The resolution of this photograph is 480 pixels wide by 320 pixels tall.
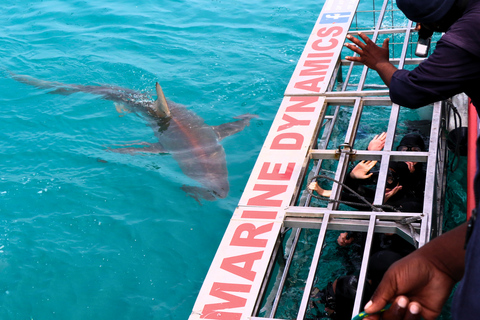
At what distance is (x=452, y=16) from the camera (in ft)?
9.86

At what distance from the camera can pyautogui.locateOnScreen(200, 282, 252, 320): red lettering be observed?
3.30 m

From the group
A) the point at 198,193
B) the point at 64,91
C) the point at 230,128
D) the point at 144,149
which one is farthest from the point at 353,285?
the point at 64,91

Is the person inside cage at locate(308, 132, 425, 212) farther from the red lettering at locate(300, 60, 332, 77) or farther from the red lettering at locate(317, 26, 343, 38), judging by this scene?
the red lettering at locate(317, 26, 343, 38)

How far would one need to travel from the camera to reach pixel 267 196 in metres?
4.28

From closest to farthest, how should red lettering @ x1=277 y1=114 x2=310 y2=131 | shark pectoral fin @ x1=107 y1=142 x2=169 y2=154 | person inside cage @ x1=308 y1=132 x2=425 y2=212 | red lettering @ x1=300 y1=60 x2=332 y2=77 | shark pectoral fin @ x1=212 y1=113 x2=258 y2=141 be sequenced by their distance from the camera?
red lettering @ x1=277 y1=114 x2=310 y2=131 → person inside cage @ x1=308 y1=132 x2=425 y2=212 → red lettering @ x1=300 y1=60 x2=332 y2=77 → shark pectoral fin @ x1=107 y1=142 x2=169 y2=154 → shark pectoral fin @ x1=212 y1=113 x2=258 y2=141

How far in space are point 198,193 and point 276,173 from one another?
2.52m

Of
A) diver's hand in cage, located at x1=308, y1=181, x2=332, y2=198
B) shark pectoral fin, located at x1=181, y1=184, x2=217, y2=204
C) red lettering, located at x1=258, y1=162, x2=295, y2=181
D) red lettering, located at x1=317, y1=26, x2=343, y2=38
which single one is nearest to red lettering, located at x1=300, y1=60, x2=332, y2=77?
red lettering, located at x1=317, y1=26, x2=343, y2=38

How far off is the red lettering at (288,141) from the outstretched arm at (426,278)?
10.3ft

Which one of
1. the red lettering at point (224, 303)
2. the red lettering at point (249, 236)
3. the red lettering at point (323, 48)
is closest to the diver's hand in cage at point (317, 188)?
the red lettering at point (249, 236)

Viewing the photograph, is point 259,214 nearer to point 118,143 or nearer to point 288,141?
point 288,141

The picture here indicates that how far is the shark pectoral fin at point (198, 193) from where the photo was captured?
6.74 m

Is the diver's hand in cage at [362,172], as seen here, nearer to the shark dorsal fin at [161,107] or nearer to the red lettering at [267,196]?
the red lettering at [267,196]

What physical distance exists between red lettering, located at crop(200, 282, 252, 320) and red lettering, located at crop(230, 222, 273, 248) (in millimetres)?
405

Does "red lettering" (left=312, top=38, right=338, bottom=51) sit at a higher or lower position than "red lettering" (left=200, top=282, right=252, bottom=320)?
higher
